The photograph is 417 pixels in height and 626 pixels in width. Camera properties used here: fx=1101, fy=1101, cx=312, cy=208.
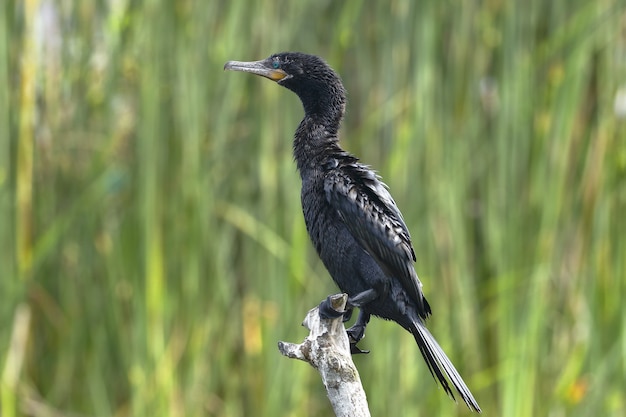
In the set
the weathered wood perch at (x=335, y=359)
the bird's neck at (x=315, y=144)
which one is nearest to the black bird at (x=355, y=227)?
the bird's neck at (x=315, y=144)

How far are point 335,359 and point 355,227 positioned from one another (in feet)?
1.00

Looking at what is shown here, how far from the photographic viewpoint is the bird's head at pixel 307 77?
7.04 feet

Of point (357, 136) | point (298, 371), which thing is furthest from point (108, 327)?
point (357, 136)

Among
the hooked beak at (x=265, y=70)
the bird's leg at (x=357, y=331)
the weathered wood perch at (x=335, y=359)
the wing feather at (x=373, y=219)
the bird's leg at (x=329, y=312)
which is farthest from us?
the hooked beak at (x=265, y=70)

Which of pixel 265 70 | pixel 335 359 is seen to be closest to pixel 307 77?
pixel 265 70

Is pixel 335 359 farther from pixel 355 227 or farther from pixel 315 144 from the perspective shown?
pixel 315 144

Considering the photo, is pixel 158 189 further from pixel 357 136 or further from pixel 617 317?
pixel 617 317

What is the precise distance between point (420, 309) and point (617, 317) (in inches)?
63.1

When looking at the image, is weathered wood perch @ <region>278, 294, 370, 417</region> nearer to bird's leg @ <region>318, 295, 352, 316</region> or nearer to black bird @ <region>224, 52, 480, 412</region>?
bird's leg @ <region>318, 295, 352, 316</region>

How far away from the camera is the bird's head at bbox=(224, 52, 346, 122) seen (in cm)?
215

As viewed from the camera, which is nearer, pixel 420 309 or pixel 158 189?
pixel 420 309

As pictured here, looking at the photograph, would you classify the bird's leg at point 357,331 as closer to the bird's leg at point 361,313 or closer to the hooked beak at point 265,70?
the bird's leg at point 361,313

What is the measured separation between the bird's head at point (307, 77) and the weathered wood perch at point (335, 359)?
44 centimetres

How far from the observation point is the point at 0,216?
317 cm
